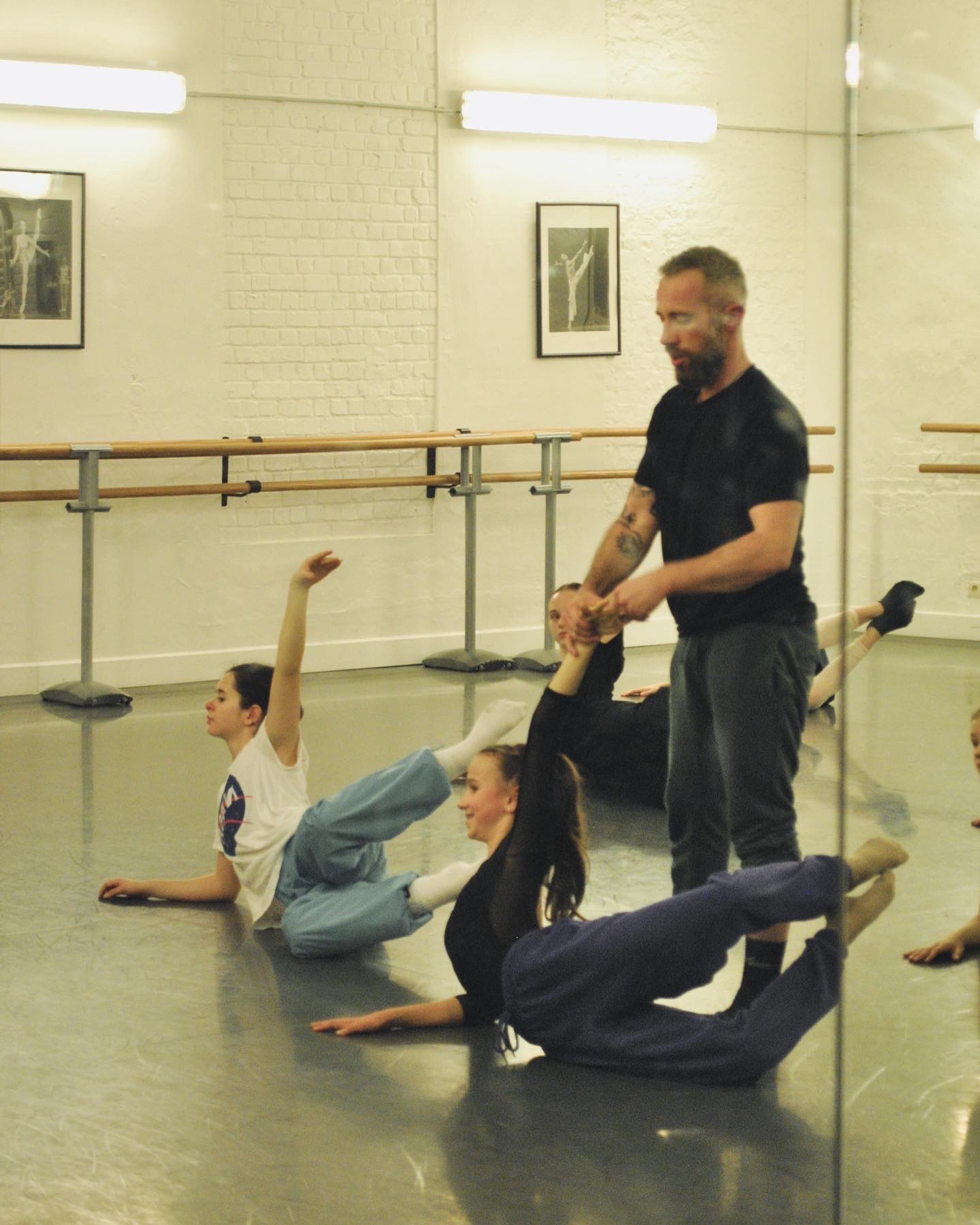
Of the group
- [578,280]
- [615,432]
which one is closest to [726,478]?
[615,432]

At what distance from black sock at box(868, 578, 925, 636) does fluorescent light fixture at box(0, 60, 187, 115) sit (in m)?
5.36

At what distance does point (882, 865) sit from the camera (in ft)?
4.13

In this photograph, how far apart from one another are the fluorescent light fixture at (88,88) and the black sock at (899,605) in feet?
17.6

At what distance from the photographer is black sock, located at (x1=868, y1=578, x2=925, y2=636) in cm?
115

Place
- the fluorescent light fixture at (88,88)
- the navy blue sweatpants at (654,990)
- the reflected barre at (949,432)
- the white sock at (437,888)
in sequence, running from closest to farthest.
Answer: the reflected barre at (949,432) → the navy blue sweatpants at (654,990) → the white sock at (437,888) → the fluorescent light fixture at (88,88)

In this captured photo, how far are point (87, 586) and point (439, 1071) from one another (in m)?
3.74

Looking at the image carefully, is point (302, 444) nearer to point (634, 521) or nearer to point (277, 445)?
point (277, 445)

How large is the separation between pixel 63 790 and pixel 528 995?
7.60ft

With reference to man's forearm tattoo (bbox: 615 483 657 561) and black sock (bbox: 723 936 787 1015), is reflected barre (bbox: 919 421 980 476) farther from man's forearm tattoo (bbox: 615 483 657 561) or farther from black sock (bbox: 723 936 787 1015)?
man's forearm tattoo (bbox: 615 483 657 561)

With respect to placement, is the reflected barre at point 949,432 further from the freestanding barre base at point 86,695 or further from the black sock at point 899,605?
the freestanding barre base at point 86,695

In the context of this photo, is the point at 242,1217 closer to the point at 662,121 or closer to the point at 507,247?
the point at 662,121

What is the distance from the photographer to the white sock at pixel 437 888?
9.37ft

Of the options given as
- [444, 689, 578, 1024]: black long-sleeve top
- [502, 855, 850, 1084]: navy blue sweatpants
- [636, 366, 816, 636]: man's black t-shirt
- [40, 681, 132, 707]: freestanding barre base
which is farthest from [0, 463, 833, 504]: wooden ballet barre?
[636, 366, 816, 636]: man's black t-shirt

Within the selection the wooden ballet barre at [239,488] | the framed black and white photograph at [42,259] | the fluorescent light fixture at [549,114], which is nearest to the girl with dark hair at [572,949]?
the wooden ballet barre at [239,488]
